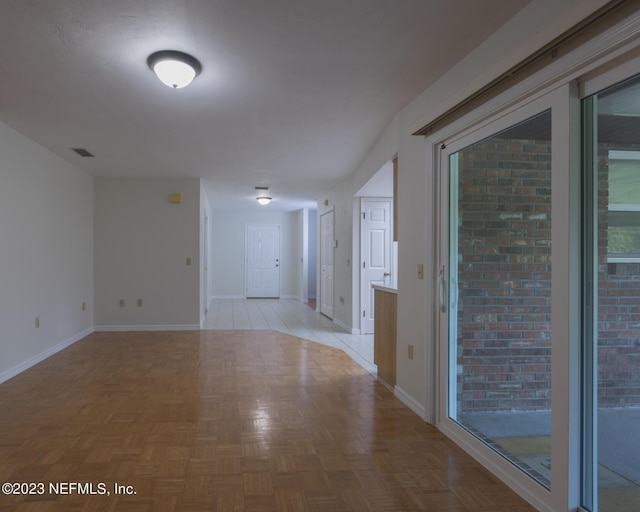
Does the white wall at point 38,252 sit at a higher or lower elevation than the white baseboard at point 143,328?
higher

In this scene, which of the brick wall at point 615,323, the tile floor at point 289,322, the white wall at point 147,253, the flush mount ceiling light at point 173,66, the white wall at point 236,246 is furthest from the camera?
the white wall at point 236,246

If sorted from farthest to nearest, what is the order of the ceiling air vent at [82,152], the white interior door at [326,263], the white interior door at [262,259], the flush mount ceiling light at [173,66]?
the white interior door at [262,259] < the white interior door at [326,263] < the ceiling air vent at [82,152] < the flush mount ceiling light at [173,66]

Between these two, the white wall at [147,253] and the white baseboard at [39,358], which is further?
the white wall at [147,253]

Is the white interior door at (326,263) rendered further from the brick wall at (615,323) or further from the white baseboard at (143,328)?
the brick wall at (615,323)

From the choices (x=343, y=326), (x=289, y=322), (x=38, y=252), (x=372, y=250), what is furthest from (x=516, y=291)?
(x=289, y=322)

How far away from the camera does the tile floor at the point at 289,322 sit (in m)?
5.74

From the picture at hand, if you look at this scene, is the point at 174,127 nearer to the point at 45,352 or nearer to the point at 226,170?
the point at 226,170

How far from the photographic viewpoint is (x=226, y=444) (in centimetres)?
269

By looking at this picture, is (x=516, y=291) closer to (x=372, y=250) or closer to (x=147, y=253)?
(x=372, y=250)

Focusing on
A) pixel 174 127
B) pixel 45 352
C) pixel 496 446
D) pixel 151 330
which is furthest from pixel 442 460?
pixel 151 330

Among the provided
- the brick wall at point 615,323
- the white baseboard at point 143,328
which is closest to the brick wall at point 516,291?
the brick wall at point 615,323

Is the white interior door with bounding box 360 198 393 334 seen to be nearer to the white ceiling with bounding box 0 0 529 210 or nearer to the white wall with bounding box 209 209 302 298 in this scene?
the white ceiling with bounding box 0 0 529 210

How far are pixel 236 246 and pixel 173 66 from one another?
9.14m

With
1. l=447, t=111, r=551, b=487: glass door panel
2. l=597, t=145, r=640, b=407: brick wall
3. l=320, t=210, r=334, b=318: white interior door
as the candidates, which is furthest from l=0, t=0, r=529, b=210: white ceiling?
l=320, t=210, r=334, b=318: white interior door
